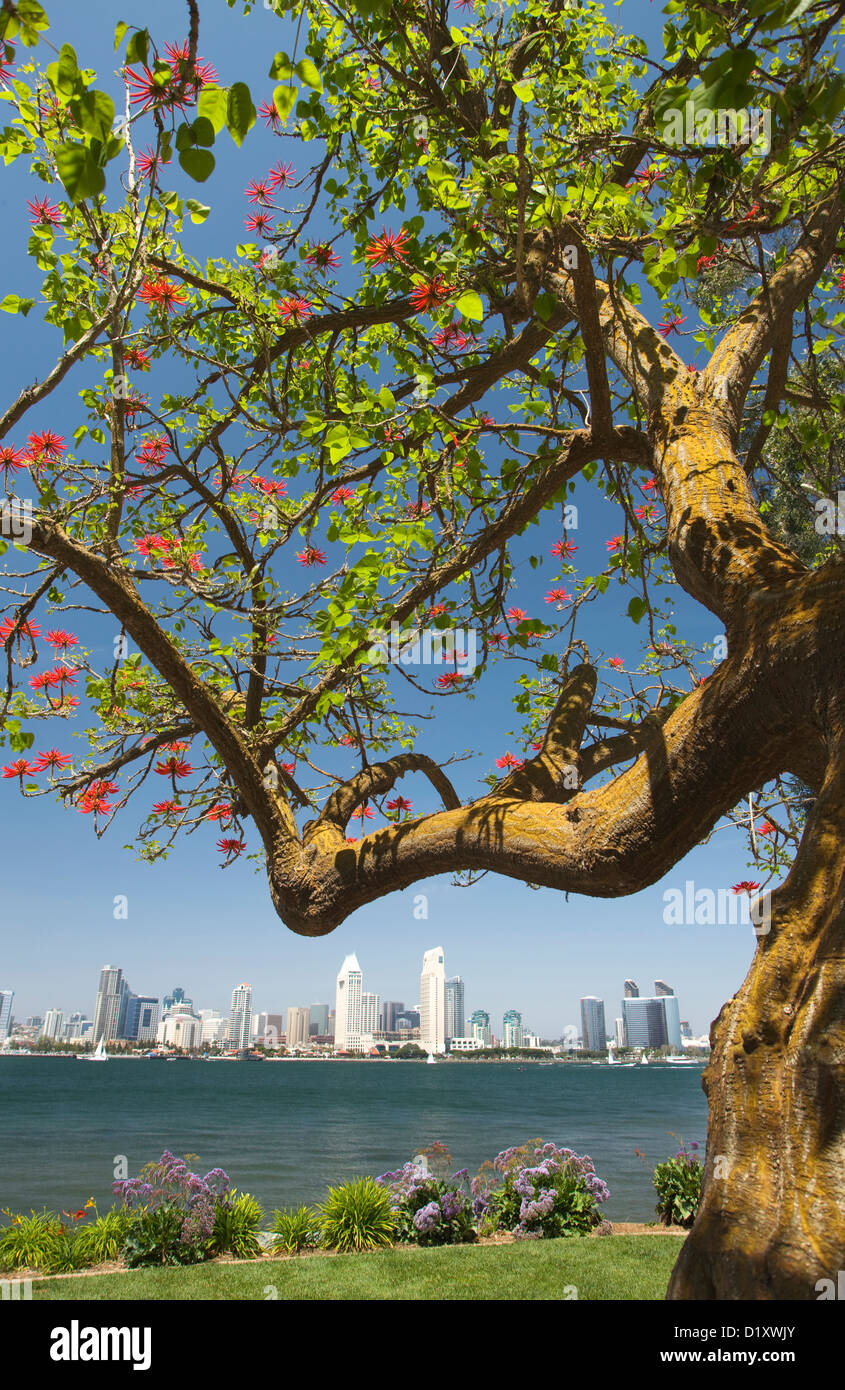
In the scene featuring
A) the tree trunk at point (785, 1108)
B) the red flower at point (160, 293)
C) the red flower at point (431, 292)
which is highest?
the red flower at point (160, 293)

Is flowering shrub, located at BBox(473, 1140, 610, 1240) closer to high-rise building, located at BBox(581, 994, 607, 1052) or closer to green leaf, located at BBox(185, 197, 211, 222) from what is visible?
green leaf, located at BBox(185, 197, 211, 222)

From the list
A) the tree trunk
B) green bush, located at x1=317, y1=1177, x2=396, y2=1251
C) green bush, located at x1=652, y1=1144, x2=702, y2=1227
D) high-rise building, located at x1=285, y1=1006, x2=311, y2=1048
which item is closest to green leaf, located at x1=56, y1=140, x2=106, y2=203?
the tree trunk

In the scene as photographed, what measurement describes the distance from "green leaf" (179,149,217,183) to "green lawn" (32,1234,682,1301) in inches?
310

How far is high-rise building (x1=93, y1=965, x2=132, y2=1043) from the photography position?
6845 inches

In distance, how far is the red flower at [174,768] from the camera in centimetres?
496

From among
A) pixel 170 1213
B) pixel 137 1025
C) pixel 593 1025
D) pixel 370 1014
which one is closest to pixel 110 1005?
pixel 137 1025

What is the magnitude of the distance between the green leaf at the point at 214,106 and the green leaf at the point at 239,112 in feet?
0.04

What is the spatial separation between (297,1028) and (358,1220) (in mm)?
198637

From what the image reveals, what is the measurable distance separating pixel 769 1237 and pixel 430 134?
4.80 meters

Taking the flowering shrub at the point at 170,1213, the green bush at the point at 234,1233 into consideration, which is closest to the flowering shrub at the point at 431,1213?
the green bush at the point at 234,1233

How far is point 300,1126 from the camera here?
52.2 meters

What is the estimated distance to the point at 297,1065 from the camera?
5719 inches

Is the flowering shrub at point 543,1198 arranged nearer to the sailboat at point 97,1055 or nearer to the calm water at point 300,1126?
the calm water at point 300,1126
